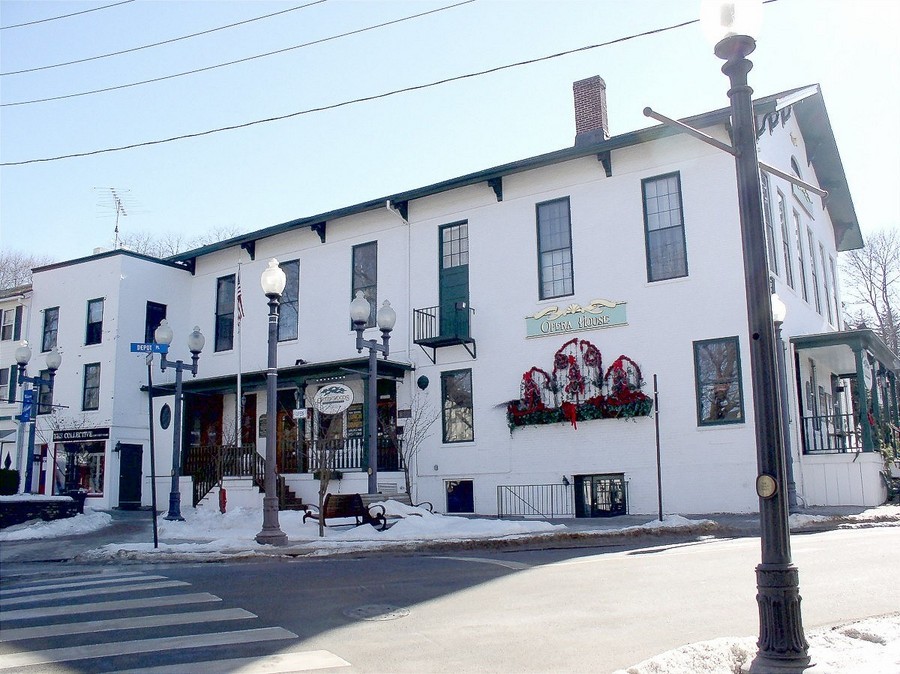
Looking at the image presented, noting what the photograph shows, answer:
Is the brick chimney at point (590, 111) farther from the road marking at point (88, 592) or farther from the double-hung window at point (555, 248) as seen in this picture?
the road marking at point (88, 592)

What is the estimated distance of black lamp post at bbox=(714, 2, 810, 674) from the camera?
5305 mm

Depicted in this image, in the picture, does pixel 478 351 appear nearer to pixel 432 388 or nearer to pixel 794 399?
pixel 432 388

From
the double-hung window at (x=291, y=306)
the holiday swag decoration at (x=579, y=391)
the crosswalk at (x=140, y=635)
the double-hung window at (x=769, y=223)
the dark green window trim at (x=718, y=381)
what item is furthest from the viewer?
the double-hung window at (x=291, y=306)

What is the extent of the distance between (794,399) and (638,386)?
12.5 feet

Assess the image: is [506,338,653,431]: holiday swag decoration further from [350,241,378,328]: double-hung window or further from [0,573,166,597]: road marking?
[0,573,166,597]: road marking

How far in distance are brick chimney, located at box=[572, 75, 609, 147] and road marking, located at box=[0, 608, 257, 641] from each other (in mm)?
17497

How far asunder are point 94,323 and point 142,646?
26.2 m

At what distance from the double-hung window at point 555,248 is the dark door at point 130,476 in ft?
52.5

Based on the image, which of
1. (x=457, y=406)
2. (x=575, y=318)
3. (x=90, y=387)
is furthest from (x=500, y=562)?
(x=90, y=387)

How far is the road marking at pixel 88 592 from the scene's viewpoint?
944 centimetres

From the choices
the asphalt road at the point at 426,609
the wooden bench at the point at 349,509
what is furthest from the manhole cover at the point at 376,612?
the wooden bench at the point at 349,509

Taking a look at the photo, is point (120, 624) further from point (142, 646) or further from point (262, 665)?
point (262, 665)

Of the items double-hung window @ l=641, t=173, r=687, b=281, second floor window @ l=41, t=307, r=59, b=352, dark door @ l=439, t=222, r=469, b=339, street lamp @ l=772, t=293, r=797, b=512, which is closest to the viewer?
street lamp @ l=772, t=293, r=797, b=512

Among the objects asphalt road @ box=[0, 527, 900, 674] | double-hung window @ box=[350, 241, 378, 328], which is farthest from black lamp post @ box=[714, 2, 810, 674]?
double-hung window @ box=[350, 241, 378, 328]
